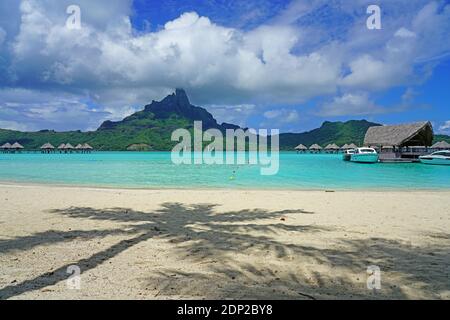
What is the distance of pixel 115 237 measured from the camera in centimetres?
648

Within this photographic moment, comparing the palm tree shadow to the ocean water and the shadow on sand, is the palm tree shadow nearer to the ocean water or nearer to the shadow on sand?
the shadow on sand

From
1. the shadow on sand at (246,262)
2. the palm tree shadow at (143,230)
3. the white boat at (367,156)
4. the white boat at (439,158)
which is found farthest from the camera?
the white boat at (367,156)

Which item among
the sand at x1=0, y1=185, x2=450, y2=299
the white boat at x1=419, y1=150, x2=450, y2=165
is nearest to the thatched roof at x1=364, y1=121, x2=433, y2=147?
the white boat at x1=419, y1=150, x2=450, y2=165

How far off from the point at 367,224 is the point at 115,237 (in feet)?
18.8

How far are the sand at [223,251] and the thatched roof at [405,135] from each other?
3865 cm

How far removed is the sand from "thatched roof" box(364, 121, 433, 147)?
3865 centimetres

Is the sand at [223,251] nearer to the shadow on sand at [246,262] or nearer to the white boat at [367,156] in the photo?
the shadow on sand at [246,262]

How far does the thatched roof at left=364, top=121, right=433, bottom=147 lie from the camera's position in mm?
43719

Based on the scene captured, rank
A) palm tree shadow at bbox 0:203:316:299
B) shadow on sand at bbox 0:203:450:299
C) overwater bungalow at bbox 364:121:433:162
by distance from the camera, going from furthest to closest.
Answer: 1. overwater bungalow at bbox 364:121:433:162
2. palm tree shadow at bbox 0:203:316:299
3. shadow on sand at bbox 0:203:450:299

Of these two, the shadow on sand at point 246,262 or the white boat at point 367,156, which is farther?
the white boat at point 367,156

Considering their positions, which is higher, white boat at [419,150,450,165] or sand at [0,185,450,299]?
white boat at [419,150,450,165]

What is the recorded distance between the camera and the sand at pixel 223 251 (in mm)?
3906

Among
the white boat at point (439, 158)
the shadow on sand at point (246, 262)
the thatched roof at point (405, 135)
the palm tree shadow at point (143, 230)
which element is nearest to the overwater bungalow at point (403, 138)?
the thatched roof at point (405, 135)
